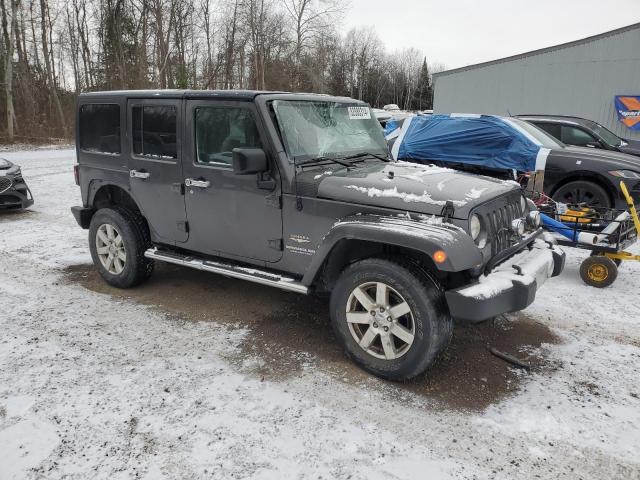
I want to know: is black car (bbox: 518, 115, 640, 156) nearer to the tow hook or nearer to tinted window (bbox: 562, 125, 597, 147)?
tinted window (bbox: 562, 125, 597, 147)

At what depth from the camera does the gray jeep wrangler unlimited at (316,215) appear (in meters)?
3.27

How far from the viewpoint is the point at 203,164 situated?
171 inches

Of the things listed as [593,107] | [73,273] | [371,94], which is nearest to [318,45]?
[593,107]

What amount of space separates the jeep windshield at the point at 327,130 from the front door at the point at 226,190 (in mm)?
238

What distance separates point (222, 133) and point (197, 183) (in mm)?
494

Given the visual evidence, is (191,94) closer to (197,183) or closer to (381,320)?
(197,183)

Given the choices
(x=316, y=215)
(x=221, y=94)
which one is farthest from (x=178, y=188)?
(x=316, y=215)

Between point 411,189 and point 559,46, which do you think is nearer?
point 411,189

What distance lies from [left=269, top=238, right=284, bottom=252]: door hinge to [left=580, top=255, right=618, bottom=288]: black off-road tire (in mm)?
3559

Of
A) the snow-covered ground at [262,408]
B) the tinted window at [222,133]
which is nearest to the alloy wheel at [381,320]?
the snow-covered ground at [262,408]

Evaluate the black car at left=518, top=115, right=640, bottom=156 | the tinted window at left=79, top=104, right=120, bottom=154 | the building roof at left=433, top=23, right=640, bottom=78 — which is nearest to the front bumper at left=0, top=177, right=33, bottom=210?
the tinted window at left=79, top=104, right=120, bottom=154

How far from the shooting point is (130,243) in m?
5.02

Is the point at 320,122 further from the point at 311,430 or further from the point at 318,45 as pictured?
the point at 318,45

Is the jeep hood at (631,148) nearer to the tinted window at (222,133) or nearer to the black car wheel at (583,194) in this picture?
the black car wheel at (583,194)
